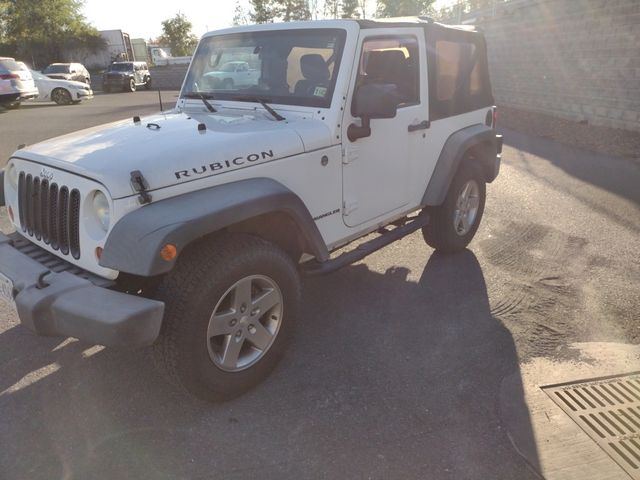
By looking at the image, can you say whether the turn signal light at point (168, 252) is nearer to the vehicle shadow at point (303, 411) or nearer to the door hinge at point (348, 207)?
the vehicle shadow at point (303, 411)

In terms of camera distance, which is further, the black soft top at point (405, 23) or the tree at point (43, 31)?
the tree at point (43, 31)

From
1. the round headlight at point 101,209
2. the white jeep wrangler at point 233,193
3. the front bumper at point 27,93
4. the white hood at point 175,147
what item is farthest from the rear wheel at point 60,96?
the round headlight at point 101,209

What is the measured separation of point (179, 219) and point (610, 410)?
2.46 m

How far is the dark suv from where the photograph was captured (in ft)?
94.9

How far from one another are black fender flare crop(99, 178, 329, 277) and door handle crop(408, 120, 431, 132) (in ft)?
4.74

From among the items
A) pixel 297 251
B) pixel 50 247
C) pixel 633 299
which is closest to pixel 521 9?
pixel 633 299

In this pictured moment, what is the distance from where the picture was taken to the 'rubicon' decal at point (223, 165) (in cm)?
251

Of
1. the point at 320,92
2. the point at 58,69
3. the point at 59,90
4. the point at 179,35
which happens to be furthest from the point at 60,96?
the point at 179,35

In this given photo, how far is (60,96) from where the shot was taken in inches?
815

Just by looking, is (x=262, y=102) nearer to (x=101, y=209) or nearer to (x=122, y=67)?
(x=101, y=209)

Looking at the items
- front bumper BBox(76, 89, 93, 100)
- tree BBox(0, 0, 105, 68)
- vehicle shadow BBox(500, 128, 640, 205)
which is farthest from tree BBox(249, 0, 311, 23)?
vehicle shadow BBox(500, 128, 640, 205)

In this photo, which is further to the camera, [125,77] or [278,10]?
[278,10]

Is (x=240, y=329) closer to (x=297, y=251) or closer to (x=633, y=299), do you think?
(x=297, y=251)

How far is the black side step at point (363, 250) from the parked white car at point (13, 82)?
1703 cm
